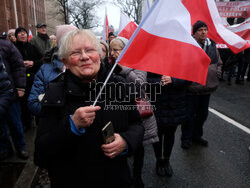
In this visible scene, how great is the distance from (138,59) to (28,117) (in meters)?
3.31

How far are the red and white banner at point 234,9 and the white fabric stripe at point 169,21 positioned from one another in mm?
7526

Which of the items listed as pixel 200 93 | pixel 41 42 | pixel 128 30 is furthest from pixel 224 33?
pixel 41 42

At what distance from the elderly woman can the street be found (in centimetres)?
156

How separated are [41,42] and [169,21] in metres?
4.69

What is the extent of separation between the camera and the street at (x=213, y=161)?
280cm

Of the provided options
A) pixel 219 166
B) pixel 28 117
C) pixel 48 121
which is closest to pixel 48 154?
pixel 48 121

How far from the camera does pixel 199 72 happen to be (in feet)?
5.73

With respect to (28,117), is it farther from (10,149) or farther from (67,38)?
(67,38)

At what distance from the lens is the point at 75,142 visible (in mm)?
1337

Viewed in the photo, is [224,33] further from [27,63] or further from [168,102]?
[27,63]

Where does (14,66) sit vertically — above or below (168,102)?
above

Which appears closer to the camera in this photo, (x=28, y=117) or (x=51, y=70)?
(x=51, y=70)

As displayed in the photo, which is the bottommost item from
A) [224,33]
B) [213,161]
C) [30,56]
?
[213,161]

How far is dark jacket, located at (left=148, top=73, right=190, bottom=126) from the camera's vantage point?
2695 mm
